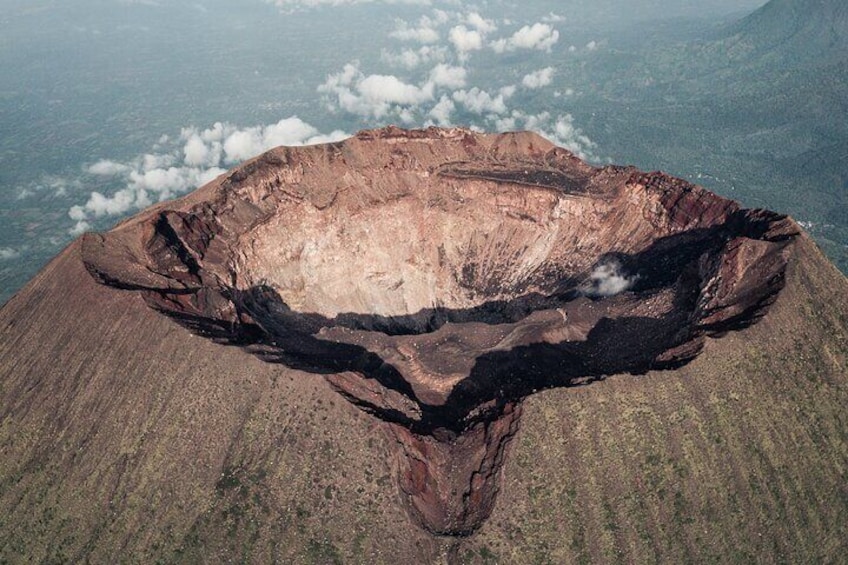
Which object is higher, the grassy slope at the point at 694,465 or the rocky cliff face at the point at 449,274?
the grassy slope at the point at 694,465

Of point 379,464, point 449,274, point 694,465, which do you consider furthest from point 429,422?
point 449,274

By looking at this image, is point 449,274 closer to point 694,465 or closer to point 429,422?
point 429,422

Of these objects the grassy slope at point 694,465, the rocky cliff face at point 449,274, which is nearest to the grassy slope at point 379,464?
the grassy slope at point 694,465

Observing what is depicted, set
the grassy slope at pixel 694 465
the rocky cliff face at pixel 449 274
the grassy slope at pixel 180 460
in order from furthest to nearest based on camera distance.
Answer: the rocky cliff face at pixel 449 274 < the grassy slope at pixel 180 460 < the grassy slope at pixel 694 465

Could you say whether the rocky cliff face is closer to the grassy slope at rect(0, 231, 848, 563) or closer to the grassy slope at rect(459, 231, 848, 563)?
the grassy slope at rect(459, 231, 848, 563)

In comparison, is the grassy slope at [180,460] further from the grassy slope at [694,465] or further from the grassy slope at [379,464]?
the grassy slope at [694,465]

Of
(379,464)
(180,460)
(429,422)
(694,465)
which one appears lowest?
(429,422)

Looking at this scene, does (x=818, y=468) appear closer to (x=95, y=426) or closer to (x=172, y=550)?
(x=172, y=550)
